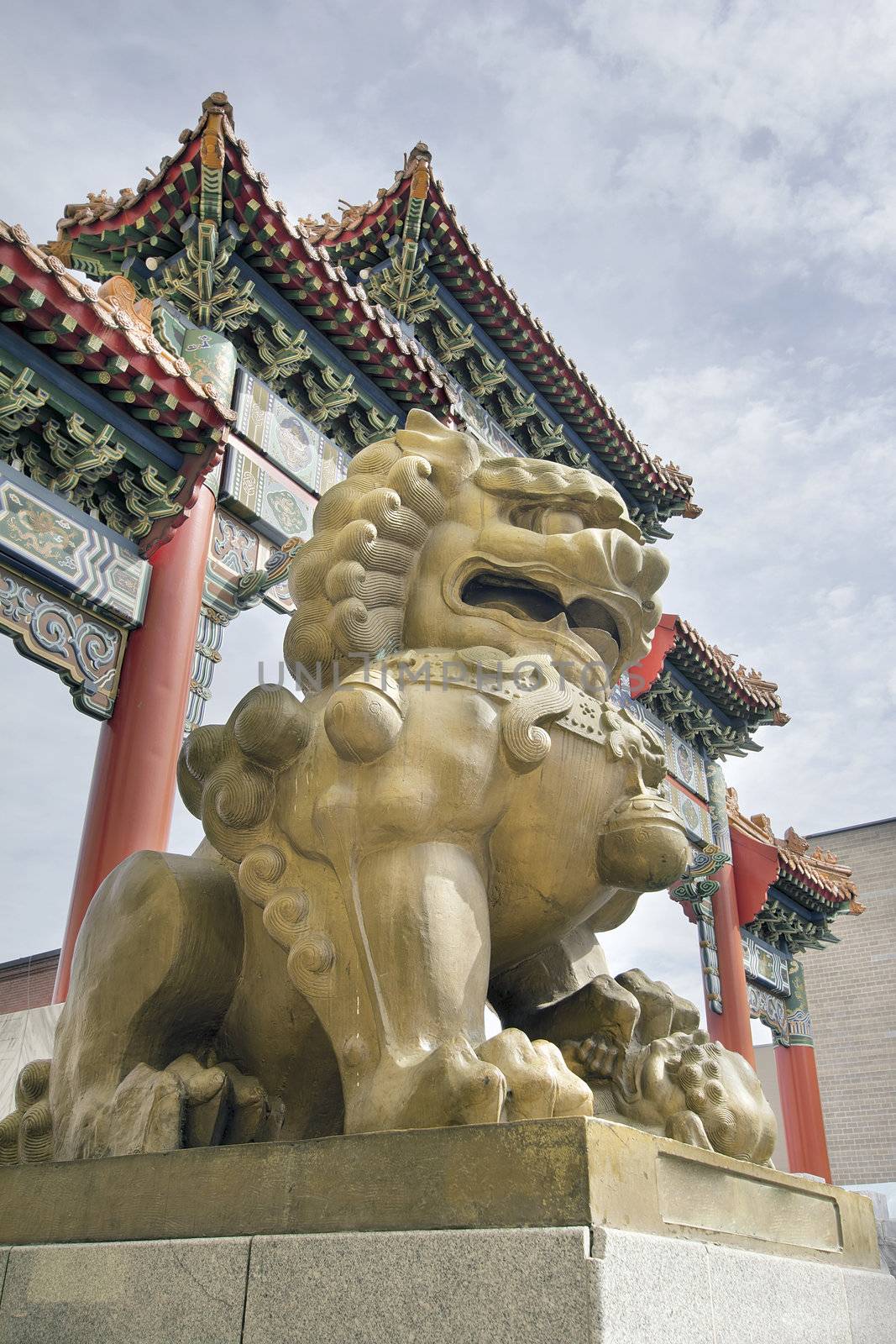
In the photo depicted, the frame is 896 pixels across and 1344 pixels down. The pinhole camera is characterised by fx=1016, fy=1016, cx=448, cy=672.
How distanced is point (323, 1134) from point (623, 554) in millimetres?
1174

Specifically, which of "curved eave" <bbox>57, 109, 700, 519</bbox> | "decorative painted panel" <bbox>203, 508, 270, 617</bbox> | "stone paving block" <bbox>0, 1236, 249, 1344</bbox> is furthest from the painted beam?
"stone paving block" <bbox>0, 1236, 249, 1344</bbox>

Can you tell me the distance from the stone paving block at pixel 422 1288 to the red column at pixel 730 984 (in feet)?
33.5

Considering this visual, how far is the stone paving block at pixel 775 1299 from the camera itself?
1.22 meters

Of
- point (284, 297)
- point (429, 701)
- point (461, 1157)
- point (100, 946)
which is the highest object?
point (284, 297)

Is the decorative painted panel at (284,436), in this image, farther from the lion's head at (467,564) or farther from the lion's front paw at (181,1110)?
the lion's front paw at (181,1110)

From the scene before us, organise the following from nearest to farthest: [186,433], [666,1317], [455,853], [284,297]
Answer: [666,1317]
[455,853]
[186,433]
[284,297]

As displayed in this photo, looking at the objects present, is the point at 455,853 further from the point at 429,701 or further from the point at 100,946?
the point at 100,946

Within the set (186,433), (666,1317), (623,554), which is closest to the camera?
(666,1317)

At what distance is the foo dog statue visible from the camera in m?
1.52

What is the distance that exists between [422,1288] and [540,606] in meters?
1.22

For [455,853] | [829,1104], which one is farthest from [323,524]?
[829,1104]

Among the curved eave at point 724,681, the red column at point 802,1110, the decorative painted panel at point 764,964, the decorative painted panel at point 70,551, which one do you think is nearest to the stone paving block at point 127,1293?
the decorative painted panel at point 70,551

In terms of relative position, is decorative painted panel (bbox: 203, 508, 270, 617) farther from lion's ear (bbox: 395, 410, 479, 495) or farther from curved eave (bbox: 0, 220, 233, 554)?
lion's ear (bbox: 395, 410, 479, 495)

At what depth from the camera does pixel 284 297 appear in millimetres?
7027
